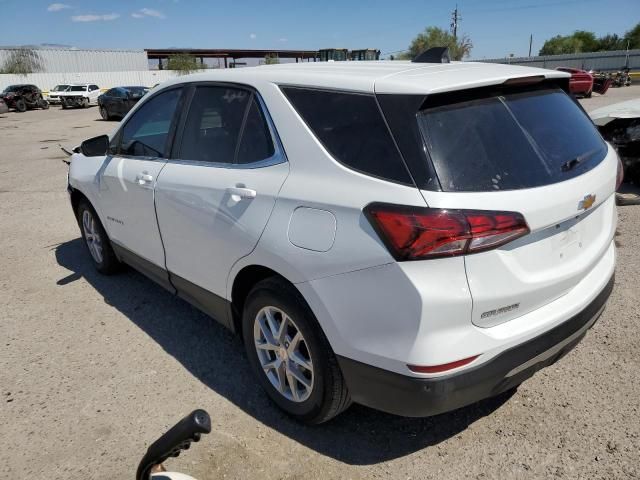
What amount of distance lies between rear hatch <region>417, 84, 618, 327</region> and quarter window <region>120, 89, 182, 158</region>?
2.09m

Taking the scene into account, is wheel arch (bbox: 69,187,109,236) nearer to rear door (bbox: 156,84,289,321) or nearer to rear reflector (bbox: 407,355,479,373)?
rear door (bbox: 156,84,289,321)

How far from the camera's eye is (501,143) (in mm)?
2135

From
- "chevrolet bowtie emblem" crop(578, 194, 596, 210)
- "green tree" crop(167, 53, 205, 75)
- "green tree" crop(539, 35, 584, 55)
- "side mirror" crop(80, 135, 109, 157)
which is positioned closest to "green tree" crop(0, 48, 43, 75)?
"green tree" crop(167, 53, 205, 75)

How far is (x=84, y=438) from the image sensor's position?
267 cm

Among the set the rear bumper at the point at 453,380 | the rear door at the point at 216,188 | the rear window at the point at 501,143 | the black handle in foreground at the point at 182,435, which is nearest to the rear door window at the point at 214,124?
the rear door at the point at 216,188

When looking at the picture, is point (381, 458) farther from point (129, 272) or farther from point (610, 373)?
point (129, 272)

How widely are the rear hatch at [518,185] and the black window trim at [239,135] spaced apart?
811 mm

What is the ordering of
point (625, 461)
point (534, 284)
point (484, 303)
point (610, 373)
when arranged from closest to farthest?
point (484, 303) < point (534, 284) < point (625, 461) < point (610, 373)

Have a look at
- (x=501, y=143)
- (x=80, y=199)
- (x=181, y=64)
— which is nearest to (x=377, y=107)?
(x=501, y=143)

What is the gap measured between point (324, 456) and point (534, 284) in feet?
4.34

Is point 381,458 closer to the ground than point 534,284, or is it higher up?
closer to the ground

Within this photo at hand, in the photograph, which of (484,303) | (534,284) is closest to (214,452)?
(484,303)

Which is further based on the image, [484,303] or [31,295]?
[31,295]

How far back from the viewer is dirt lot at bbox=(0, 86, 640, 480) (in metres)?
2.43
